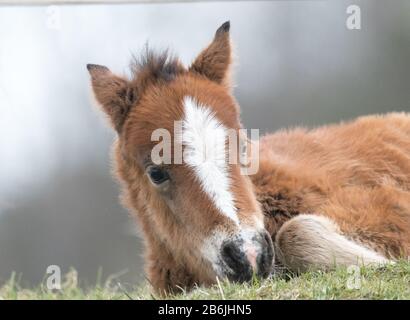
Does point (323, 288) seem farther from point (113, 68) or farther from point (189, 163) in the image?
point (113, 68)

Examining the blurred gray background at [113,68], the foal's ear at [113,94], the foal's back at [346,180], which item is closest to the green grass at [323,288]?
the foal's back at [346,180]

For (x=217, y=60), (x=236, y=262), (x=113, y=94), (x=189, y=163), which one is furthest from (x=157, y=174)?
(x=217, y=60)

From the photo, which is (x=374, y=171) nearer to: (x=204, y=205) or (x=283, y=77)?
(x=204, y=205)

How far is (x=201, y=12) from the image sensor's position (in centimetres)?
1012

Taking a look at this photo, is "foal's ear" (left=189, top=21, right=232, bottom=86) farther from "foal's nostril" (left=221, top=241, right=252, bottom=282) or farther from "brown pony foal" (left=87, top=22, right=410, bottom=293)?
"foal's nostril" (left=221, top=241, right=252, bottom=282)

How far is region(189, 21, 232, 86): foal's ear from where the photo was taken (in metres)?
6.10

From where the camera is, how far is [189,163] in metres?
5.28

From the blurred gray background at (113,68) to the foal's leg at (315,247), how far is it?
353cm

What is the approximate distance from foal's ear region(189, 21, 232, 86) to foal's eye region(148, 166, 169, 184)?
961mm

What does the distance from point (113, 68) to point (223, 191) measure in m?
4.02

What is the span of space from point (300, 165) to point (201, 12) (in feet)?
13.8

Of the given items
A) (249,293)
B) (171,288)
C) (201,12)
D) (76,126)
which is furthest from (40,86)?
(249,293)

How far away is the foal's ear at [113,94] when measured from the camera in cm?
598

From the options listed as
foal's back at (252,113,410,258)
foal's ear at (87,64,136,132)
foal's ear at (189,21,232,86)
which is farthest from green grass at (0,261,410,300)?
foal's ear at (189,21,232,86)
